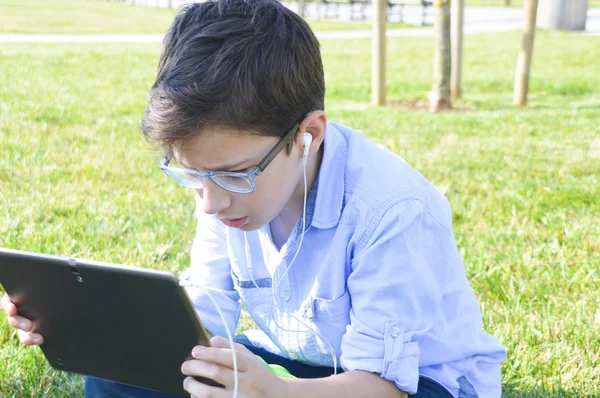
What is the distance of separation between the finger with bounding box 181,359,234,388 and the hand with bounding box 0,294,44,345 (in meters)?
0.54

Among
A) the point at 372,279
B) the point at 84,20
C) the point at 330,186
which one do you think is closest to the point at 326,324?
the point at 372,279

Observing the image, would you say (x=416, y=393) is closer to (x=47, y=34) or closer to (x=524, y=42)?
(x=524, y=42)

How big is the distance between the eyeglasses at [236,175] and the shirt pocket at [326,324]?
39cm

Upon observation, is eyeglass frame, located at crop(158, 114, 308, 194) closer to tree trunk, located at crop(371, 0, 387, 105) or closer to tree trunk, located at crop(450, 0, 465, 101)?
tree trunk, located at crop(371, 0, 387, 105)

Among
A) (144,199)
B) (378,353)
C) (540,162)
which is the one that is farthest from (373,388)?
(540,162)

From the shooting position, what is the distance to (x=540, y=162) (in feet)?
16.0

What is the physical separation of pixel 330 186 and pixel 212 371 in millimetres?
587

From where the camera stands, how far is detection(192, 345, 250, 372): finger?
155 cm

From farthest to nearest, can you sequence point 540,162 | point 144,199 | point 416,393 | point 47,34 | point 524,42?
point 47,34 < point 524,42 < point 540,162 < point 144,199 < point 416,393

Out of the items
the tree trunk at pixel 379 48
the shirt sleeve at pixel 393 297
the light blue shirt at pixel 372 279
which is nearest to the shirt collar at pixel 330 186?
the light blue shirt at pixel 372 279

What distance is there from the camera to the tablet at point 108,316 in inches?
61.9

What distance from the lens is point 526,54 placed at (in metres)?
6.95

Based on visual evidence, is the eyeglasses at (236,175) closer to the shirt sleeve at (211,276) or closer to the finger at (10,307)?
the shirt sleeve at (211,276)

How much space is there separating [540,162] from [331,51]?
24.3ft
